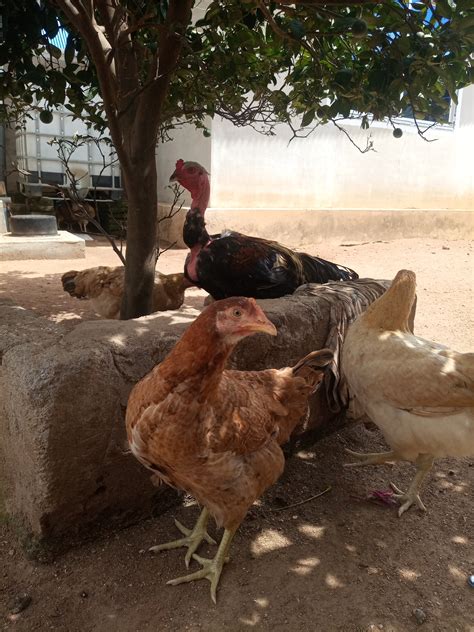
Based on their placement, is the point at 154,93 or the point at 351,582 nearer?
the point at 351,582

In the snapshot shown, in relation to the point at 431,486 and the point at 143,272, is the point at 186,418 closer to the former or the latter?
the point at 143,272

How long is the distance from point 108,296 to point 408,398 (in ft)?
10.3

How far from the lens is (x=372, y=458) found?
3.14 m

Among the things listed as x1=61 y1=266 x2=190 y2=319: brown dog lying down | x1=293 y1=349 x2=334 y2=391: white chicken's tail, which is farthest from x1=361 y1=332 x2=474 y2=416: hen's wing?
x1=61 y1=266 x2=190 y2=319: brown dog lying down

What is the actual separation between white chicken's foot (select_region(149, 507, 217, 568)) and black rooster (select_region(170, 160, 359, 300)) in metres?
2.09

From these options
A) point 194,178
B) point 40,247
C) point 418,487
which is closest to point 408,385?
point 418,487

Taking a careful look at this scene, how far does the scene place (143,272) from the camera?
11.2ft

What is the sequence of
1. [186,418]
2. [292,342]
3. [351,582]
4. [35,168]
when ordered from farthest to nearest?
[35,168], [292,342], [351,582], [186,418]

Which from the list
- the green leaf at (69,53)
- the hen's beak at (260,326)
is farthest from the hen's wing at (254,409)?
the green leaf at (69,53)

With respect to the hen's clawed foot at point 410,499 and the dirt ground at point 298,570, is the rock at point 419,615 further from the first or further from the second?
the hen's clawed foot at point 410,499

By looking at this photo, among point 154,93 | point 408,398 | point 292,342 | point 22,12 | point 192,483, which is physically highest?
point 22,12

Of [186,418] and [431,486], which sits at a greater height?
[186,418]

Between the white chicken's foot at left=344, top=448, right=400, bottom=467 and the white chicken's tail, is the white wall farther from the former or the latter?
the white chicken's tail

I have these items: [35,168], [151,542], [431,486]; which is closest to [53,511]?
[151,542]
